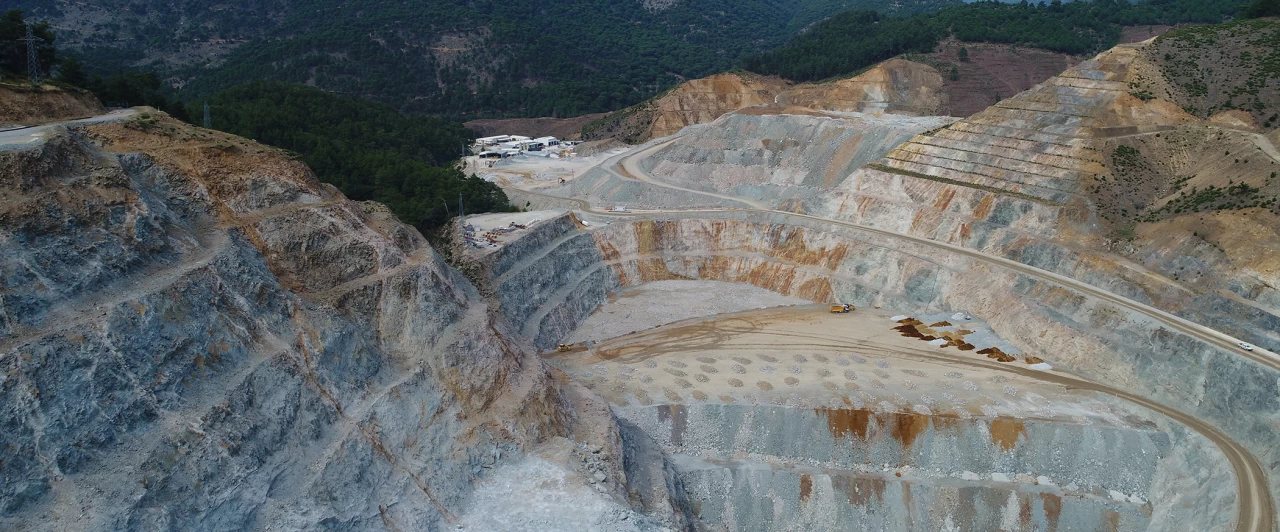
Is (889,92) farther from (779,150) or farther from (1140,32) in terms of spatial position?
(1140,32)

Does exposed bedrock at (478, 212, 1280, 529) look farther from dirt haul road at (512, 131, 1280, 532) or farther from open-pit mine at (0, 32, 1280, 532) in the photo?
dirt haul road at (512, 131, 1280, 532)

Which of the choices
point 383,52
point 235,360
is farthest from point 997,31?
point 235,360

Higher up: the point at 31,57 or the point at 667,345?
the point at 31,57

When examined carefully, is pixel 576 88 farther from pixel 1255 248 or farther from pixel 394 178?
pixel 1255 248

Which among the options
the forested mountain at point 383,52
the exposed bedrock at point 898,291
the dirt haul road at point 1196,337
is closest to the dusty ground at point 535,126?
the forested mountain at point 383,52

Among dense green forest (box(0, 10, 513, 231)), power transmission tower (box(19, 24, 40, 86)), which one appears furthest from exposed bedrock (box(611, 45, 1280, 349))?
power transmission tower (box(19, 24, 40, 86))

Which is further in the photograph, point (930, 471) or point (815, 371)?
point (815, 371)
